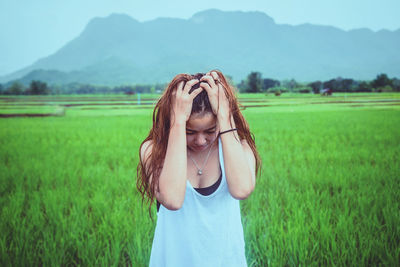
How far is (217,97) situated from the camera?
0.72 meters

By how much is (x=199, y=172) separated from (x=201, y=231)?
19cm

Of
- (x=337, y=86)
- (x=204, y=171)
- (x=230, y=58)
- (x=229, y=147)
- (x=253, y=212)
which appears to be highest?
(x=230, y=58)

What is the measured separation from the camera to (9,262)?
142cm

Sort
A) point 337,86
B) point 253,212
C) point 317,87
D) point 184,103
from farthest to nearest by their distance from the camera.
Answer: point 317,87 → point 337,86 → point 253,212 → point 184,103

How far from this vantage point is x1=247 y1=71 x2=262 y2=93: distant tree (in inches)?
450

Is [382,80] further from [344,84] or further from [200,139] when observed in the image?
[200,139]

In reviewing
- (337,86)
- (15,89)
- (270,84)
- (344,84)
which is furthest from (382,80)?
(15,89)

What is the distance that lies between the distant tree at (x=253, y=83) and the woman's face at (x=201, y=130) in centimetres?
1047

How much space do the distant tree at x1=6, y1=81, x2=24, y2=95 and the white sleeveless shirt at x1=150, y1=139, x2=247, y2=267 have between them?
24.0 meters

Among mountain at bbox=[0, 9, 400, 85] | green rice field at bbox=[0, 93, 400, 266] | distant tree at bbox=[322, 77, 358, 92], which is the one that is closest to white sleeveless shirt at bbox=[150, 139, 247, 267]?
green rice field at bbox=[0, 93, 400, 266]

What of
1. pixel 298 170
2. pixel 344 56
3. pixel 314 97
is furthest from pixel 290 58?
pixel 298 170

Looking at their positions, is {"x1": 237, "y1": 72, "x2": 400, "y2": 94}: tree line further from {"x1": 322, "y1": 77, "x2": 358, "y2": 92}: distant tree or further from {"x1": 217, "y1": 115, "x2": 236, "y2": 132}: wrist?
{"x1": 217, "y1": 115, "x2": 236, "y2": 132}: wrist

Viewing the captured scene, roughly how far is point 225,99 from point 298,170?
8.35 ft

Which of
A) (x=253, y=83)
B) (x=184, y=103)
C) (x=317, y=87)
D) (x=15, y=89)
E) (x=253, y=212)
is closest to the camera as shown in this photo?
(x=184, y=103)
